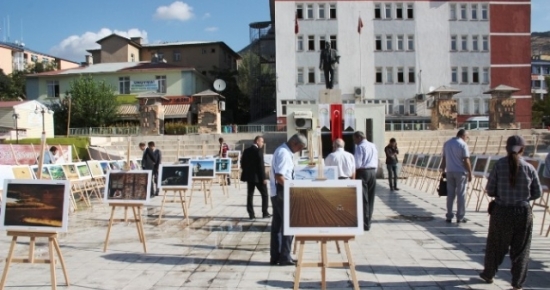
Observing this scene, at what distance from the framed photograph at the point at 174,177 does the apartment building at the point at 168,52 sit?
50993mm

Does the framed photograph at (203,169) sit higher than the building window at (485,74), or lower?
lower

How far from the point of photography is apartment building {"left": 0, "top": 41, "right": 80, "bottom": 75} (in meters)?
86.7

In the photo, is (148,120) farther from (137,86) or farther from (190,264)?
(190,264)

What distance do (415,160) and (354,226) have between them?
15510 mm

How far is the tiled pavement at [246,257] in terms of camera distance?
6574 millimetres

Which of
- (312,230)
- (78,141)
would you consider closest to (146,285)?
(312,230)

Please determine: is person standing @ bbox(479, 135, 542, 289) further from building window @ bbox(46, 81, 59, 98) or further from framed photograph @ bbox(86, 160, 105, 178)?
building window @ bbox(46, 81, 59, 98)

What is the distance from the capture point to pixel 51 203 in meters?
6.47

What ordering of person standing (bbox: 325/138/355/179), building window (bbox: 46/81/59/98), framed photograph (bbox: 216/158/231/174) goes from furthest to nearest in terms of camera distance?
building window (bbox: 46/81/59/98) → framed photograph (bbox: 216/158/231/174) → person standing (bbox: 325/138/355/179)

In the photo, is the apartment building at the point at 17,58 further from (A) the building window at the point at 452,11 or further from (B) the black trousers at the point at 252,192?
(B) the black trousers at the point at 252,192

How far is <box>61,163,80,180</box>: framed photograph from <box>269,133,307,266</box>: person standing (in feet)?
29.1

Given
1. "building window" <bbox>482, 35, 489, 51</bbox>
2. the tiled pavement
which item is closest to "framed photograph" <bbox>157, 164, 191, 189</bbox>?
the tiled pavement

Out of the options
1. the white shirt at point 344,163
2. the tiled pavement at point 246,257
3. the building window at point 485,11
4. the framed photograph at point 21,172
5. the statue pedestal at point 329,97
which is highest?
the building window at point 485,11

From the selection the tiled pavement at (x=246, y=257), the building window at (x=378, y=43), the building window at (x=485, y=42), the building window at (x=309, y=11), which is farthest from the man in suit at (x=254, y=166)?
the building window at (x=485, y=42)
